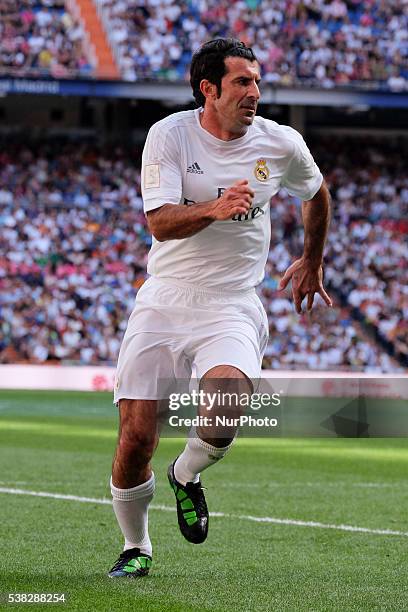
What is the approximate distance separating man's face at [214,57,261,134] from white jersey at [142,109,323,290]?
176mm

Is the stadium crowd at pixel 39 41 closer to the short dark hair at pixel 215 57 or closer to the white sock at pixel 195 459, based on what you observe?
the short dark hair at pixel 215 57

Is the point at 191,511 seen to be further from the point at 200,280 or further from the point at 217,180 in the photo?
the point at 217,180

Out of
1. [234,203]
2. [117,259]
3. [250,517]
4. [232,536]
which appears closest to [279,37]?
[117,259]

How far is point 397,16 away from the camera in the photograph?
33.7 meters

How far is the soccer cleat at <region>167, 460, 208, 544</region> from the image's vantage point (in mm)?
6391

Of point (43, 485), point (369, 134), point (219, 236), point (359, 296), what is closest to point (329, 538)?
point (219, 236)

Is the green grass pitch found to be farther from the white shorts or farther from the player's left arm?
the player's left arm

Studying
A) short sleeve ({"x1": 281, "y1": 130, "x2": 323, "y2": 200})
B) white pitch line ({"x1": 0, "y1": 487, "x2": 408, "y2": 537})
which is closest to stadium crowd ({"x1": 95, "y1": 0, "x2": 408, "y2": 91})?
white pitch line ({"x1": 0, "y1": 487, "x2": 408, "y2": 537})

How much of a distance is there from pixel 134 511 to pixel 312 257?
1683 millimetres

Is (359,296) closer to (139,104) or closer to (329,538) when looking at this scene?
(139,104)

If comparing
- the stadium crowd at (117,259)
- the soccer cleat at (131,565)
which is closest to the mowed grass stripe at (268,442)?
the stadium crowd at (117,259)

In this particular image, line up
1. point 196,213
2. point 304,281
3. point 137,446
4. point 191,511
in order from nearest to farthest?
point 196,213, point 137,446, point 191,511, point 304,281

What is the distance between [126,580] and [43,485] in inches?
196

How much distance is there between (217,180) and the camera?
6016 mm
